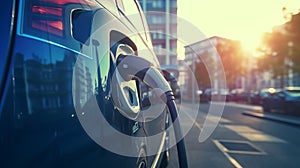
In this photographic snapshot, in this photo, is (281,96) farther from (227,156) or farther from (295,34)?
(227,156)

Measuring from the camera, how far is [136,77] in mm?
2039

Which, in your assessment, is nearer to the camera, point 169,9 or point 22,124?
point 22,124

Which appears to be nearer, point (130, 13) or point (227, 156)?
point (130, 13)

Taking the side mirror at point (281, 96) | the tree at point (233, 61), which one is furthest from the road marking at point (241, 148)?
the tree at point (233, 61)

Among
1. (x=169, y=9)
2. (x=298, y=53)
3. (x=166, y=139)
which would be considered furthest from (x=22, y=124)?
(x=298, y=53)

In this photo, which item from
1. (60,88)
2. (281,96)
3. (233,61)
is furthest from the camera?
(233,61)

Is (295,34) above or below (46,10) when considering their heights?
above

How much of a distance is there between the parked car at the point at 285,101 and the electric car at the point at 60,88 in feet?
51.0

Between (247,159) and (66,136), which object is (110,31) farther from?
(247,159)

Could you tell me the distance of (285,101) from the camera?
54.7 ft

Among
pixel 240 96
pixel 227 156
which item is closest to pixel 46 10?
pixel 227 156

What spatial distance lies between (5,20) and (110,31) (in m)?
0.67

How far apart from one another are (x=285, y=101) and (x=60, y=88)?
17158mm

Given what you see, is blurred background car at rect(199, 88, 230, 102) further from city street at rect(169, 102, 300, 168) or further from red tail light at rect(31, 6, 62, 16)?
red tail light at rect(31, 6, 62, 16)
